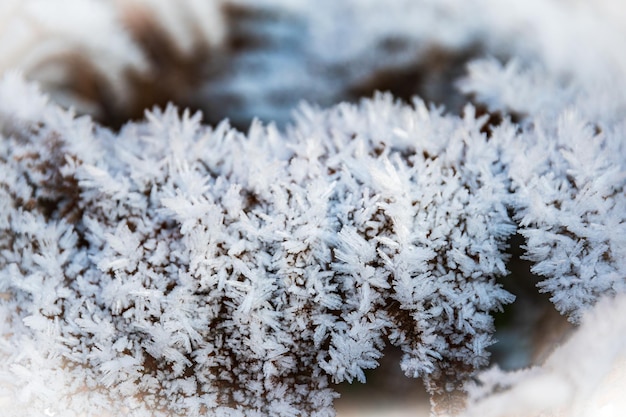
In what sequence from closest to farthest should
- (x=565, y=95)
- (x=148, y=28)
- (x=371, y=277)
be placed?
(x=371, y=277)
(x=565, y=95)
(x=148, y=28)

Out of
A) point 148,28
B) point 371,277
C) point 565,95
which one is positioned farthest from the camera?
point 148,28

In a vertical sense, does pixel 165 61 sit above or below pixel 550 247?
above

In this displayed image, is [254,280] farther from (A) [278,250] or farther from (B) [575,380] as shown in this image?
(B) [575,380]

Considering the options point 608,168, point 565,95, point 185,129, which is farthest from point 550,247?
point 185,129

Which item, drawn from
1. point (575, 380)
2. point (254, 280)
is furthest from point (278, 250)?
point (575, 380)

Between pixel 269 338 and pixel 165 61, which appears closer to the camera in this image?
pixel 269 338

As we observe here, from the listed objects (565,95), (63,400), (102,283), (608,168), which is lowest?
(63,400)

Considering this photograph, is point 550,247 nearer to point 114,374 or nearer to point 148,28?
point 114,374
